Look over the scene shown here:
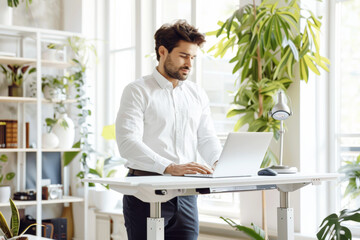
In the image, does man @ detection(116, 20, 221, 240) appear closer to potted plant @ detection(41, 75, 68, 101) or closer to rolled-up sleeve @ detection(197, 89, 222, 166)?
rolled-up sleeve @ detection(197, 89, 222, 166)

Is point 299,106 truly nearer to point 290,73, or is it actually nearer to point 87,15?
point 290,73

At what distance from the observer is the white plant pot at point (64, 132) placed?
5328 millimetres

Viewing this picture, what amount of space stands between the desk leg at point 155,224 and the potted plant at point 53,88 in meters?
3.07

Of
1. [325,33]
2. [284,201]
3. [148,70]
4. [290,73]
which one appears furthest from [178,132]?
[148,70]

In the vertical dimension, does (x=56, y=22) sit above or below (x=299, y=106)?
above

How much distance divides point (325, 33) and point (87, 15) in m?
2.78

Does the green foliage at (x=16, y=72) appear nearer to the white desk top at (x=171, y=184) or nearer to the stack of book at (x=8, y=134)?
the stack of book at (x=8, y=134)

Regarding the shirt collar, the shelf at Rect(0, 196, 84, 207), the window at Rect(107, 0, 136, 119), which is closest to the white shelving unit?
the shelf at Rect(0, 196, 84, 207)

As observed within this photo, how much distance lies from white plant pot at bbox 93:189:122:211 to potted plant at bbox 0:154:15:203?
0.79 m

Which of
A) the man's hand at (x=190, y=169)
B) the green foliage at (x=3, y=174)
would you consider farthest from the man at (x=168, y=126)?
the green foliage at (x=3, y=174)

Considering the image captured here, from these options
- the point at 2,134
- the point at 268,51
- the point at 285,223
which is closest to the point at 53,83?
the point at 2,134

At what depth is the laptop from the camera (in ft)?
7.75

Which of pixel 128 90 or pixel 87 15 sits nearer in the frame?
pixel 128 90

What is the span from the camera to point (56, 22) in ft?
19.5
